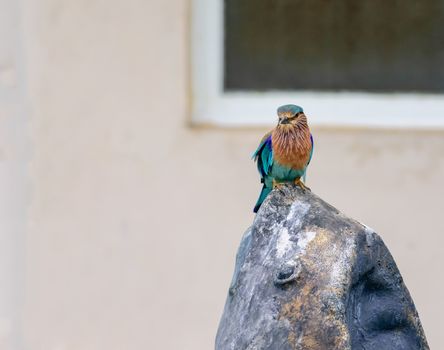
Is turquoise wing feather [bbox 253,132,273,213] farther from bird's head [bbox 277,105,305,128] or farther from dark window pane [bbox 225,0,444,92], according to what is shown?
dark window pane [bbox 225,0,444,92]

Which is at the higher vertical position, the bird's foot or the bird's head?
the bird's head

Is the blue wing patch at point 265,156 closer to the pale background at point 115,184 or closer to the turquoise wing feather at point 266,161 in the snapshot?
the turquoise wing feather at point 266,161

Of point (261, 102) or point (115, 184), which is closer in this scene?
point (115, 184)

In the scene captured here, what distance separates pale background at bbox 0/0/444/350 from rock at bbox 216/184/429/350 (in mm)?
2124

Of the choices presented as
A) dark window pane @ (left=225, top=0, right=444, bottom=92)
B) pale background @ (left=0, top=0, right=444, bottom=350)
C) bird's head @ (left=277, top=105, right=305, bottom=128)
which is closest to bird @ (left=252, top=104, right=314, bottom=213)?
bird's head @ (left=277, top=105, right=305, bottom=128)

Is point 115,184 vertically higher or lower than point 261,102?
lower

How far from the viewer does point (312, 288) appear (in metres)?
A: 1.97

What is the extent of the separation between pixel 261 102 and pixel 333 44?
412mm

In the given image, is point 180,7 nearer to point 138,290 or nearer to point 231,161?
point 231,161

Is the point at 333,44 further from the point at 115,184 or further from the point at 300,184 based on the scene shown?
the point at 300,184

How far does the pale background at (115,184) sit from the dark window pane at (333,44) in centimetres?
31

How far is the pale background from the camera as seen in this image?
4.30 metres

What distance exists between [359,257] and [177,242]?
7.56ft

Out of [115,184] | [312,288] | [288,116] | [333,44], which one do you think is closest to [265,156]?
[288,116]
